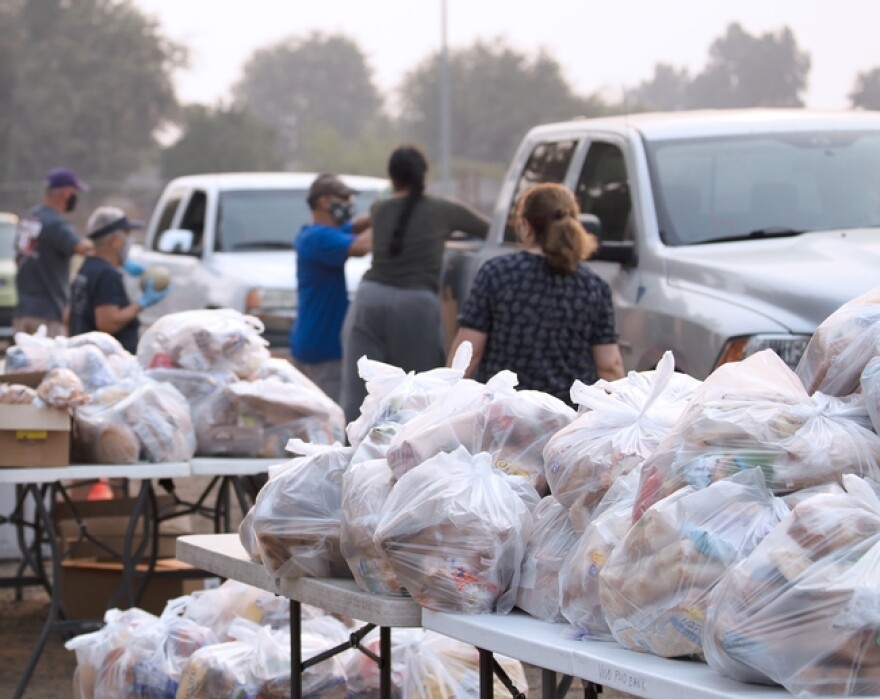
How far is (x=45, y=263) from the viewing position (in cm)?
1105

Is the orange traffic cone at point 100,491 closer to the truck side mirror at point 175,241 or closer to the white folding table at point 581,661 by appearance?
the truck side mirror at point 175,241

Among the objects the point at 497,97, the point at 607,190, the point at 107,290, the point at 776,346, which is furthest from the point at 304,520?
the point at 497,97

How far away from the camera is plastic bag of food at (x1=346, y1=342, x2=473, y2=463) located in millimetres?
3768

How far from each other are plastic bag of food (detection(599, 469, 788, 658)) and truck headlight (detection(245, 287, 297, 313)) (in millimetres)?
9182

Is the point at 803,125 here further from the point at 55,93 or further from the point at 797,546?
the point at 55,93

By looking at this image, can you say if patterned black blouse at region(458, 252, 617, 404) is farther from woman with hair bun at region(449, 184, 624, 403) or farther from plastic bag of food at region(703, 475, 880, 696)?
plastic bag of food at region(703, 475, 880, 696)

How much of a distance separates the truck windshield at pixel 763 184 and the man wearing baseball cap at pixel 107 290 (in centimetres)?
274

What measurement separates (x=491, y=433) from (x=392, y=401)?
455 mm

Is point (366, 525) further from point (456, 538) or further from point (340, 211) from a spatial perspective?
point (340, 211)

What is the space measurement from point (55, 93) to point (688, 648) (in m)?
46.7

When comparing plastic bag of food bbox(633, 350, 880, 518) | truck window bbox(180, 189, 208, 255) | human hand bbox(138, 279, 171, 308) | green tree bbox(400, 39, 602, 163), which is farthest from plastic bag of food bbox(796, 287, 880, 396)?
green tree bbox(400, 39, 602, 163)

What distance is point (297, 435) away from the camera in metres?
5.83

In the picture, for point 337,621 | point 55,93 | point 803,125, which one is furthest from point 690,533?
point 55,93

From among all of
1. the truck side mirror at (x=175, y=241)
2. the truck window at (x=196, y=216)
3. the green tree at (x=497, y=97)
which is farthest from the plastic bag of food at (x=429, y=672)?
the green tree at (x=497, y=97)
